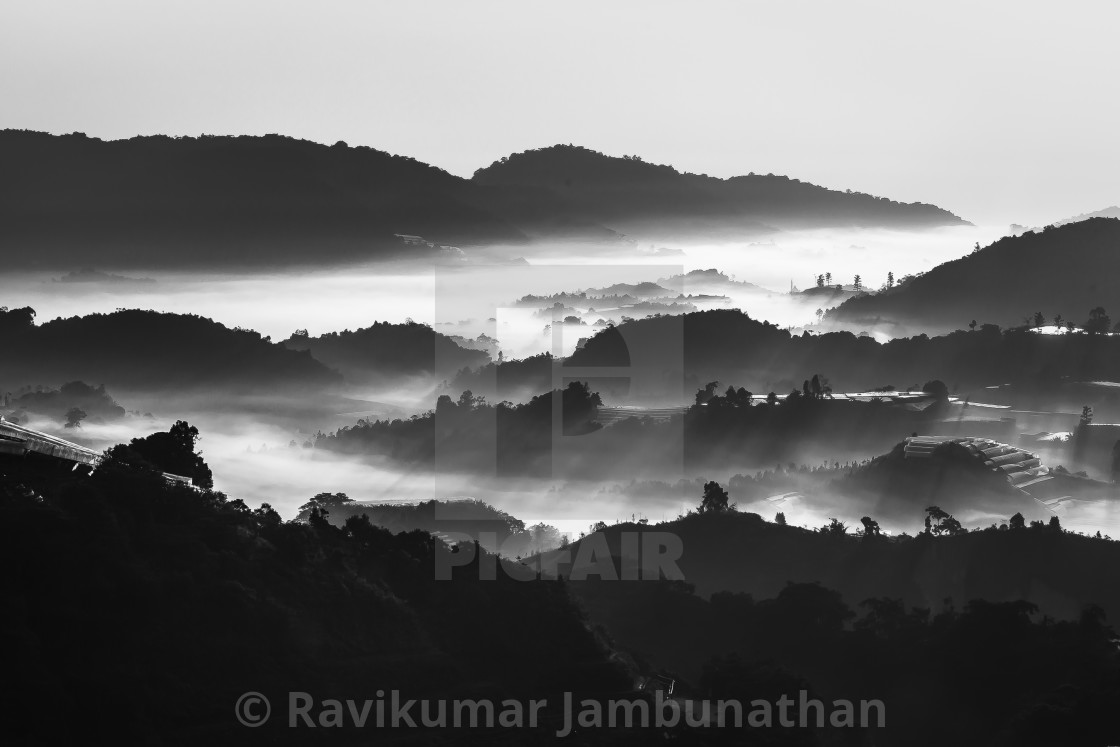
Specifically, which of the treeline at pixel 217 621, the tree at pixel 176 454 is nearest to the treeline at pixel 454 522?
the tree at pixel 176 454

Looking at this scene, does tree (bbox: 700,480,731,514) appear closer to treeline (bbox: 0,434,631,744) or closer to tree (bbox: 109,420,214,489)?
tree (bbox: 109,420,214,489)

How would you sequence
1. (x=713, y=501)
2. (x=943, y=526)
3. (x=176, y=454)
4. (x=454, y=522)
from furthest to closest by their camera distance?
1. (x=454, y=522)
2. (x=713, y=501)
3. (x=943, y=526)
4. (x=176, y=454)

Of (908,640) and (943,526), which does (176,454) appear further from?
(943,526)

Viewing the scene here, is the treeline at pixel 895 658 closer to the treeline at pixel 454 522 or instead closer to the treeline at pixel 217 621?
the treeline at pixel 217 621

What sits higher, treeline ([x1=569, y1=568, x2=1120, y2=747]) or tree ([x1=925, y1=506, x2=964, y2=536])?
tree ([x1=925, y1=506, x2=964, y2=536])

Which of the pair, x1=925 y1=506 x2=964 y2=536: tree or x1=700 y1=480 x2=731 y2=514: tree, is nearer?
x1=925 y1=506 x2=964 y2=536: tree

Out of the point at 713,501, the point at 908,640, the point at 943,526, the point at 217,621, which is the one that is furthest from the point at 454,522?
the point at 217,621

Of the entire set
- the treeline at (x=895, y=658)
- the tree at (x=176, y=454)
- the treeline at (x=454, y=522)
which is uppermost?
the tree at (x=176, y=454)

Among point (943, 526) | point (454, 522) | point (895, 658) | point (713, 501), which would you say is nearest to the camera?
point (895, 658)

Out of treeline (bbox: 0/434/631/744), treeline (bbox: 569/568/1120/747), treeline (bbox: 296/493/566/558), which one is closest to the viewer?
treeline (bbox: 0/434/631/744)

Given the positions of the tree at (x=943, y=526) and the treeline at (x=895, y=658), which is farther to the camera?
the tree at (x=943, y=526)

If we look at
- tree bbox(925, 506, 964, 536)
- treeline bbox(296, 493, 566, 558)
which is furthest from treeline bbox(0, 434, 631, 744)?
tree bbox(925, 506, 964, 536)

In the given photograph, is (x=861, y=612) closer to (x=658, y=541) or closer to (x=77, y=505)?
(x=658, y=541)

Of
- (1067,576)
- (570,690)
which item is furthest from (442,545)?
(1067,576)
